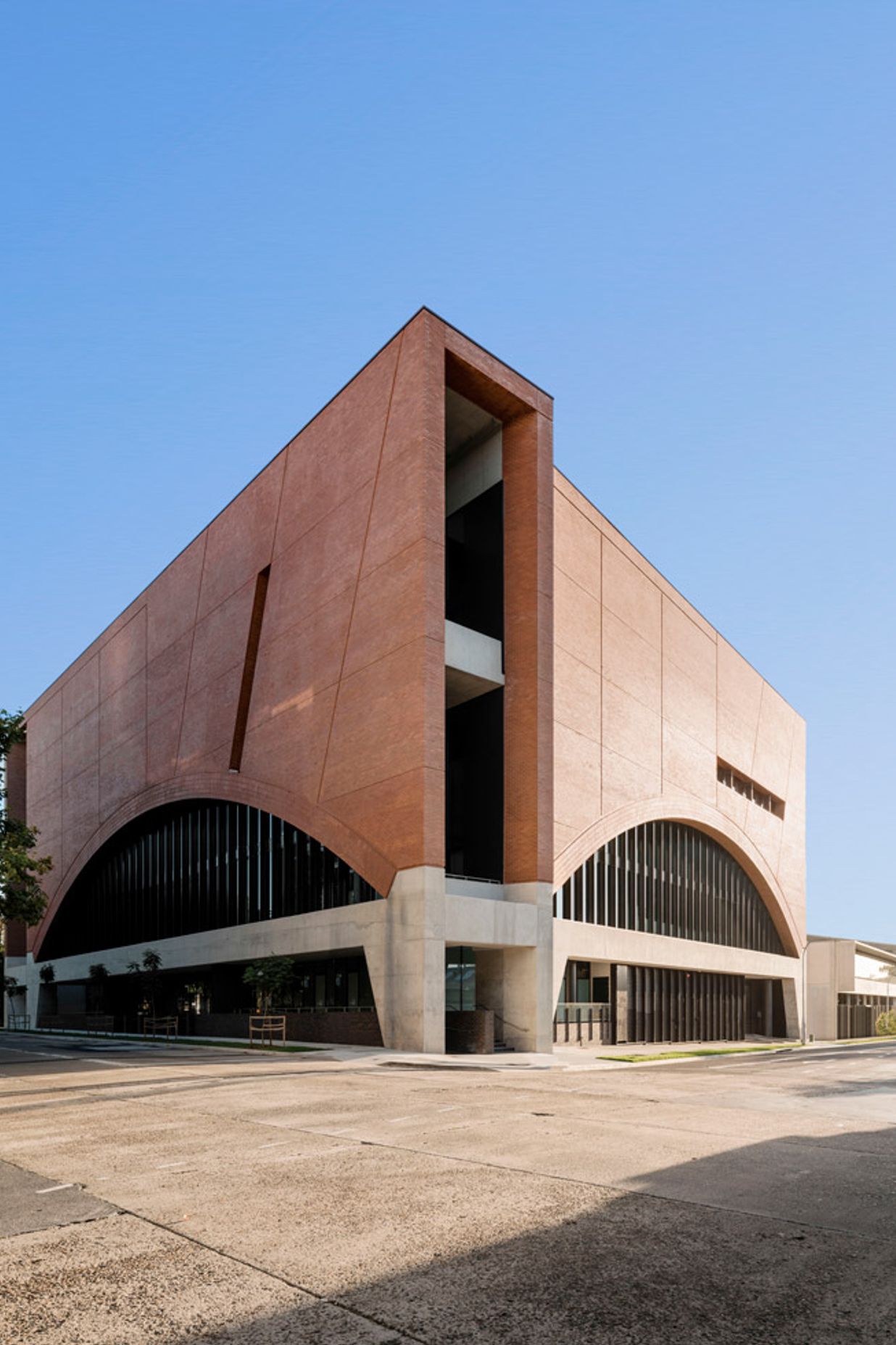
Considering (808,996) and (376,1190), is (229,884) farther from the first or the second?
(808,996)

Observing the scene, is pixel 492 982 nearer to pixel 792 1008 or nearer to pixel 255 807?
pixel 255 807

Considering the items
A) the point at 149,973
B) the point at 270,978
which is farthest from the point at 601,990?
the point at 149,973

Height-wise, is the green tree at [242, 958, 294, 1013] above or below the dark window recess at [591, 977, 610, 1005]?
above

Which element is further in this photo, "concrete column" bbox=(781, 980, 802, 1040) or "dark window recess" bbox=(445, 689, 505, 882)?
"concrete column" bbox=(781, 980, 802, 1040)

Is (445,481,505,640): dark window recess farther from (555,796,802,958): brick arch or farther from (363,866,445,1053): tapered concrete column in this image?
(363,866,445,1053): tapered concrete column

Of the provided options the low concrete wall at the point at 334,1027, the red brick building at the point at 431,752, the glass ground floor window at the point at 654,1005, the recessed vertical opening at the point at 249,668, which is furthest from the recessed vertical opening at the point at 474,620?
the recessed vertical opening at the point at 249,668

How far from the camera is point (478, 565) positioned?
1725 inches

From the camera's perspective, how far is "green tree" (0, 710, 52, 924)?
4022 cm

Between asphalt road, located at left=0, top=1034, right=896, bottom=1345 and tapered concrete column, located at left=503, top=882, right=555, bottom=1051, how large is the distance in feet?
68.9

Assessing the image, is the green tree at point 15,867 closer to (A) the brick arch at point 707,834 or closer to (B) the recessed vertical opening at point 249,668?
(B) the recessed vertical opening at point 249,668

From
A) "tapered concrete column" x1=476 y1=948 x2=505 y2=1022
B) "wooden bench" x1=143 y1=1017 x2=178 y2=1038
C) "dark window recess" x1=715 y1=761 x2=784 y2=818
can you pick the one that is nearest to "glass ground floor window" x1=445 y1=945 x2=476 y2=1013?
"tapered concrete column" x1=476 y1=948 x2=505 y2=1022

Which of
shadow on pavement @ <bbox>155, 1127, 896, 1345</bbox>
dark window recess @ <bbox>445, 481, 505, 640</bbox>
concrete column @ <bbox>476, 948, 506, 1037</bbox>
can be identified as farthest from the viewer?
dark window recess @ <bbox>445, 481, 505, 640</bbox>

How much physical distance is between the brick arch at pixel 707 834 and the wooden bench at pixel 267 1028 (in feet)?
38.1

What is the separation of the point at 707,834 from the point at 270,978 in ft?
95.9
